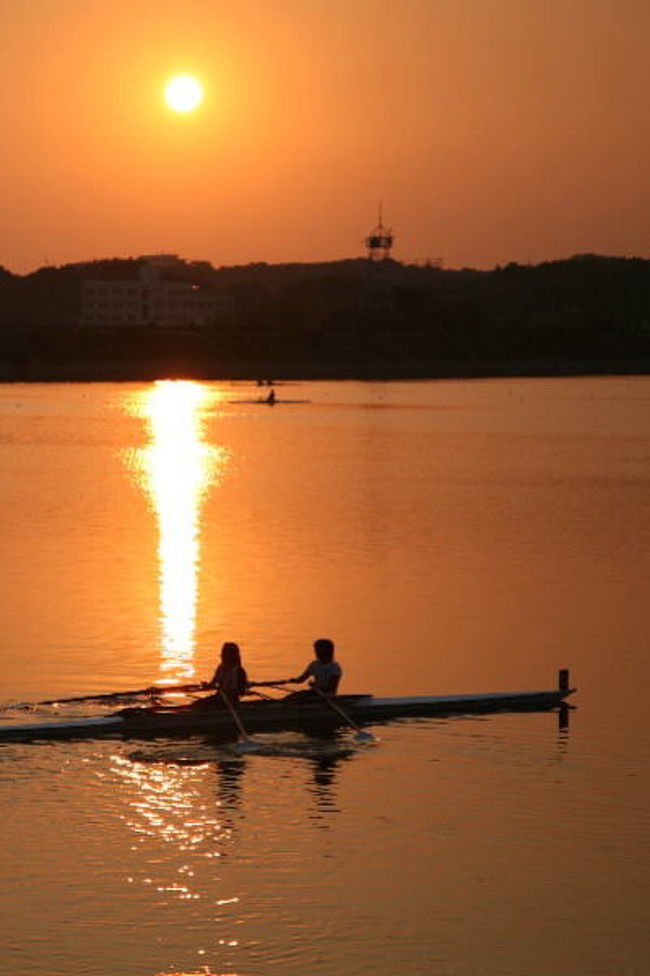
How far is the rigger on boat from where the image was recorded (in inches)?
1181

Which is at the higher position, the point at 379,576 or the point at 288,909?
the point at 379,576

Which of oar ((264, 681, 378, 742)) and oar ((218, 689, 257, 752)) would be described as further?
oar ((264, 681, 378, 742))

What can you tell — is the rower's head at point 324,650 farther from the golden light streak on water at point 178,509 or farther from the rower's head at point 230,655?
the golden light streak on water at point 178,509

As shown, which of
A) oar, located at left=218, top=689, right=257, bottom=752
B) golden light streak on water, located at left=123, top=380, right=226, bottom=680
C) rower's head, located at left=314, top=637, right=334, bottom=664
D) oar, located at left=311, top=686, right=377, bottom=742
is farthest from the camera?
golden light streak on water, located at left=123, top=380, right=226, bottom=680

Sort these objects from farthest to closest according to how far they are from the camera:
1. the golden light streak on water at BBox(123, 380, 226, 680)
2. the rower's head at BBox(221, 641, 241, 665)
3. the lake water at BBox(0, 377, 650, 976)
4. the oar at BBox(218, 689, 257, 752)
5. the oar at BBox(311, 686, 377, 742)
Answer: the golden light streak on water at BBox(123, 380, 226, 680)
the oar at BBox(311, 686, 377, 742)
the rower's head at BBox(221, 641, 241, 665)
the oar at BBox(218, 689, 257, 752)
the lake water at BBox(0, 377, 650, 976)

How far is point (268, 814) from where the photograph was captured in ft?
86.5

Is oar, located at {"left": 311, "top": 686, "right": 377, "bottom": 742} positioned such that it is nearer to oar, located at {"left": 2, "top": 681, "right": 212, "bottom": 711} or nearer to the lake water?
the lake water

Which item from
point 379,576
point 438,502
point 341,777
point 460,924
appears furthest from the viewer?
point 438,502

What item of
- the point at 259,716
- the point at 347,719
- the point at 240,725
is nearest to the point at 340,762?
the point at 347,719

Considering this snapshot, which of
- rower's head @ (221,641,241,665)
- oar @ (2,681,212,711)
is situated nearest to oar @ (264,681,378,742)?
rower's head @ (221,641,241,665)

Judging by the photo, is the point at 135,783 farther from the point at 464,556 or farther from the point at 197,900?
the point at 464,556

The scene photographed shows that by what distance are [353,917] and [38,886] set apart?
158 inches

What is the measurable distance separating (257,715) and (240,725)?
63 cm

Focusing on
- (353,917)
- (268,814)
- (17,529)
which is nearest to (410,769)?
(268,814)
